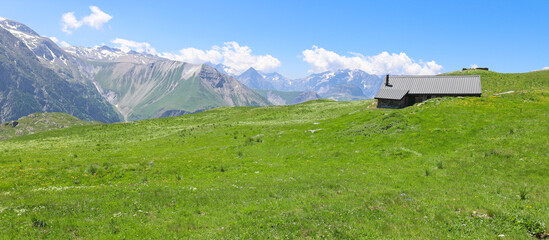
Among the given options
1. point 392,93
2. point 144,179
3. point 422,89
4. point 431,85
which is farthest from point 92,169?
point 431,85

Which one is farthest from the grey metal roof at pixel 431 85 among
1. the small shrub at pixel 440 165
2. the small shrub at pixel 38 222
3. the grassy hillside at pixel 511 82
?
the small shrub at pixel 38 222

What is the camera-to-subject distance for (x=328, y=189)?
18031 mm

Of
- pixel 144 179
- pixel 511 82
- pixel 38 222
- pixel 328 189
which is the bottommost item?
pixel 144 179

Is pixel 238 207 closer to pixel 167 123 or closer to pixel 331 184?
pixel 331 184

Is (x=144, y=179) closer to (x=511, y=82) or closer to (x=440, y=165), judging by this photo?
Result: (x=440, y=165)

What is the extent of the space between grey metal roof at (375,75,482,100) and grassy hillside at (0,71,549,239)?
86.4 ft

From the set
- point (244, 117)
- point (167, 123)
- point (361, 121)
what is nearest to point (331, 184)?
point (361, 121)

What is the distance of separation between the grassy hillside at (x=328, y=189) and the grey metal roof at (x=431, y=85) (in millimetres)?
26336

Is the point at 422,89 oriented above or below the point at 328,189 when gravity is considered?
above

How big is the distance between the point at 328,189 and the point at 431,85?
63368mm

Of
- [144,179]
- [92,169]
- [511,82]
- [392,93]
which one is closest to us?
[144,179]

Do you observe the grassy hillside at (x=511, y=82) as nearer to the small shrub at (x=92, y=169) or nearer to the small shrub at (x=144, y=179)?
the small shrub at (x=144, y=179)

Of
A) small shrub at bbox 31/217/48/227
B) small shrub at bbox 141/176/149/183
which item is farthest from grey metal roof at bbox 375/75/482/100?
small shrub at bbox 31/217/48/227

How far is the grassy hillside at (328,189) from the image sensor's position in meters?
11.7
